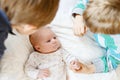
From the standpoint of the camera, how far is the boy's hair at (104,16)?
897 mm

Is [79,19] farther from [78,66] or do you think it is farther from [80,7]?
[78,66]

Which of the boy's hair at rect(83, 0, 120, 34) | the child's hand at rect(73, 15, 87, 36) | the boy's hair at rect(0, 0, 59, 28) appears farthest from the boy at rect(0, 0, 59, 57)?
the child's hand at rect(73, 15, 87, 36)

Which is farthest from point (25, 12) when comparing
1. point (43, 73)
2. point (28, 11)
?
point (43, 73)

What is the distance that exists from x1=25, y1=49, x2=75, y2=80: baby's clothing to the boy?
380 millimetres

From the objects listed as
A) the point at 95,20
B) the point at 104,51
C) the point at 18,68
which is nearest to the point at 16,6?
the point at 95,20

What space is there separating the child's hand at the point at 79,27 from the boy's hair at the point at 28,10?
1.25 feet

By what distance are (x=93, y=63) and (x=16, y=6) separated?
1.76 ft

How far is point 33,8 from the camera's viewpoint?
75 cm

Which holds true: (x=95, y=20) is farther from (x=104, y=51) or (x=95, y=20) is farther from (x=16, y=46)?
(x=16, y=46)

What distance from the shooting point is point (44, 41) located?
1214 millimetres

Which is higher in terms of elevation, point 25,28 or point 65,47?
point 25,28

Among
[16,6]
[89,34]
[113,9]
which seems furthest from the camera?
[89,34]

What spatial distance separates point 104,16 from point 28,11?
29 centimetres

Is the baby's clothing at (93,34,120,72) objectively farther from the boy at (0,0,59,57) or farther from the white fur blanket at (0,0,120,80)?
the boy at (0,0,59,57)
